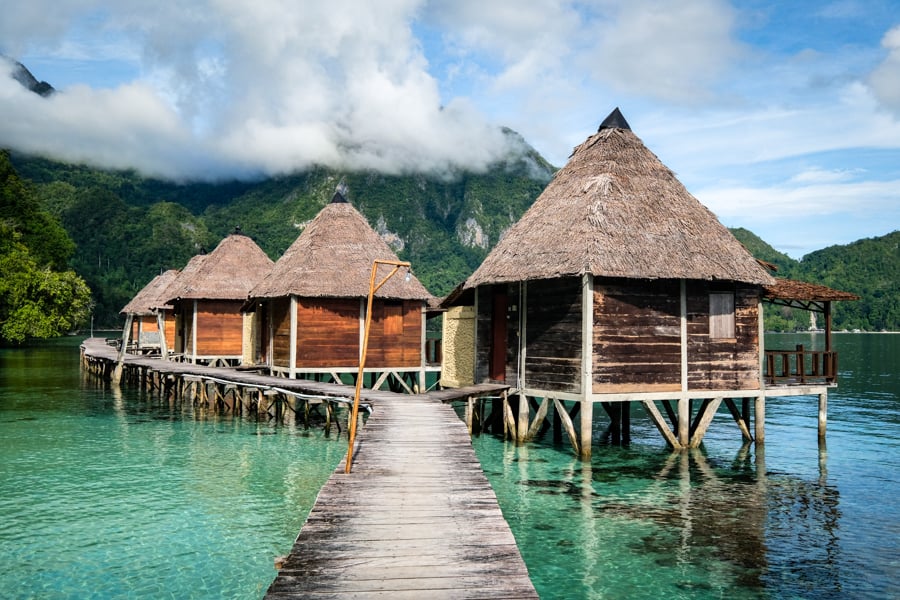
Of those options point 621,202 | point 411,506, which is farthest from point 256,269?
point 411,506

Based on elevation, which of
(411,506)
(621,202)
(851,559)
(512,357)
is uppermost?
(621,202)

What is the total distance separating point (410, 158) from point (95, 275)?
273 ft

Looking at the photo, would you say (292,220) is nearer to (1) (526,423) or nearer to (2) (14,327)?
(2) (14,327)

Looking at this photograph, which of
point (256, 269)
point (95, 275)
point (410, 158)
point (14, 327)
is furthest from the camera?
point (410, 158)

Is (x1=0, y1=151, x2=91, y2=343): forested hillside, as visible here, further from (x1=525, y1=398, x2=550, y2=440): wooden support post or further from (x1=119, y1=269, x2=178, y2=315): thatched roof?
(x1=525, y1=398, x2=550, y2=440): wooden support post

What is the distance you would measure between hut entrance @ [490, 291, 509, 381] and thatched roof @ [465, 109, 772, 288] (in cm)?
117

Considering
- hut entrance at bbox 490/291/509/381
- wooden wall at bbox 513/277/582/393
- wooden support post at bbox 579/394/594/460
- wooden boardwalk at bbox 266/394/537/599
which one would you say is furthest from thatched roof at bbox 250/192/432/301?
wooden boardwalk at bbox 266/394/537/599

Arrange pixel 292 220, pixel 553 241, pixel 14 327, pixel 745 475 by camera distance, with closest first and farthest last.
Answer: pixel 745 475 → pixel 553 241 → pixel 14 327 → pixel 292 220

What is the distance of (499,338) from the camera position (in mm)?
20625

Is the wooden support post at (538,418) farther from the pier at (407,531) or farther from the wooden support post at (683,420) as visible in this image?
the pier at (407,531)

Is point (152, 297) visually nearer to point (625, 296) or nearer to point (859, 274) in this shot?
point (625, 296)

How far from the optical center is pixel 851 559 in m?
10.6

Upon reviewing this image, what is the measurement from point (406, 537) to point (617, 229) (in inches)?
461

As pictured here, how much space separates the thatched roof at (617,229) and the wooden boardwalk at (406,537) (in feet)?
A: 22.6
